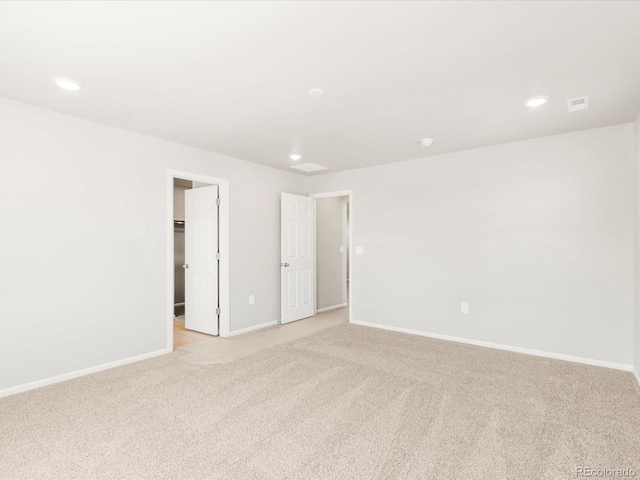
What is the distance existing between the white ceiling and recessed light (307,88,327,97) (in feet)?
0.19

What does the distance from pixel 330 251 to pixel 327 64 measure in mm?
4420

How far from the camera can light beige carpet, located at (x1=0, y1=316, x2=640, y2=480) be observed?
1895 millimetres

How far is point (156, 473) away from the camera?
183 cm

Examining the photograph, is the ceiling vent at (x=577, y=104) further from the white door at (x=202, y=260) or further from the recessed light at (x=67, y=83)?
the white door at (x=202, y=260)

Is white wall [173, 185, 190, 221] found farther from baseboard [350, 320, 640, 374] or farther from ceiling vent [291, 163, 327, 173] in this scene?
baseboard [350, 320, 640, 374]

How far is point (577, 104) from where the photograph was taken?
2.83m

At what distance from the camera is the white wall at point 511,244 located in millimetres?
3432

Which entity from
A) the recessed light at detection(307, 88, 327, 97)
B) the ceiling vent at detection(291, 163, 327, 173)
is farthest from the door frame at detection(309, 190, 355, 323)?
the recessed light at detection(307, 88, 327, 97)

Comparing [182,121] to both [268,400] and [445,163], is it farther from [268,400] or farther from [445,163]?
[445,163]

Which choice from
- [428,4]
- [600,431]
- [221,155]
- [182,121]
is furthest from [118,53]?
[600,431]

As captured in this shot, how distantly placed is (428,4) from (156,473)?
2785 mm

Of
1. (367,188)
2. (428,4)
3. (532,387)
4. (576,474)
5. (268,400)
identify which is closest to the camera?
(428,4)

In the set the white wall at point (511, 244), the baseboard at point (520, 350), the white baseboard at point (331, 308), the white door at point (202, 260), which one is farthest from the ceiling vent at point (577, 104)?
the white baseboard at point (331, 308)

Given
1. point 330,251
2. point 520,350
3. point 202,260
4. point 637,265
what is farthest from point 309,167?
point 637,265
